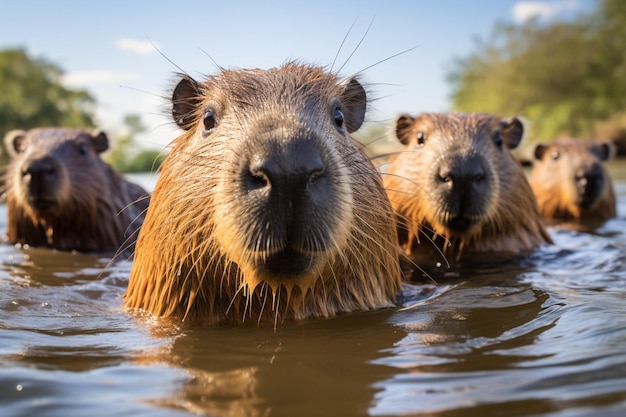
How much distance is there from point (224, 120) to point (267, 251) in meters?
0.93

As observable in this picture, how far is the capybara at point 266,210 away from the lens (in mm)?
2816

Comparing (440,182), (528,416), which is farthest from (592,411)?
(440,182)

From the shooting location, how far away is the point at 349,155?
3410 mm

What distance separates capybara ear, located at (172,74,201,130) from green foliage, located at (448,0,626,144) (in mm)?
43872

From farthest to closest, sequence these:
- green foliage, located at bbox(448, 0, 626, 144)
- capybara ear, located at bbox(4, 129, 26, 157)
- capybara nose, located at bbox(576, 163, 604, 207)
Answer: green foliage, located at bbox(448, 0, 626, 144) < capybara nose, located at bbox(576, 163, 604, 207) < capybara ear, located at bbox(4, 129, 26, 157)

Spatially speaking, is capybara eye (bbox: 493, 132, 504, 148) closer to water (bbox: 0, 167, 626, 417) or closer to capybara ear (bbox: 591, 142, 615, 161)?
water (bbox: 0, 167, 626, 417)

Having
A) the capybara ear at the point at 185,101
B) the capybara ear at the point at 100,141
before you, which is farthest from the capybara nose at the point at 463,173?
the capybara ear at the point at 100,141

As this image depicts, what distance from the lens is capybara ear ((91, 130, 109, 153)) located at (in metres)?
7.79

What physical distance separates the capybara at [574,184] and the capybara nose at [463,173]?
12.8 ft

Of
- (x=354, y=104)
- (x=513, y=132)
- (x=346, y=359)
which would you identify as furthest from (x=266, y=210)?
(x=513, y=132)

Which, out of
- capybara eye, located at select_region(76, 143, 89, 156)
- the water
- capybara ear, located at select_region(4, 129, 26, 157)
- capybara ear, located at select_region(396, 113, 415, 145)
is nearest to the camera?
the water

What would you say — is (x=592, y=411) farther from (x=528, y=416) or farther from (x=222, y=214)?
(x=222, y=214)

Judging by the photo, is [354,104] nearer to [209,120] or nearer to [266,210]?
[209,120]

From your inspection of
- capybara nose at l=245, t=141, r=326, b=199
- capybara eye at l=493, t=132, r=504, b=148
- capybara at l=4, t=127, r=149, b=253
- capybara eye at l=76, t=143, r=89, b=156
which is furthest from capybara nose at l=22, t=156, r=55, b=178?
capybara nose at l=245, t=141, r=326, b=199
